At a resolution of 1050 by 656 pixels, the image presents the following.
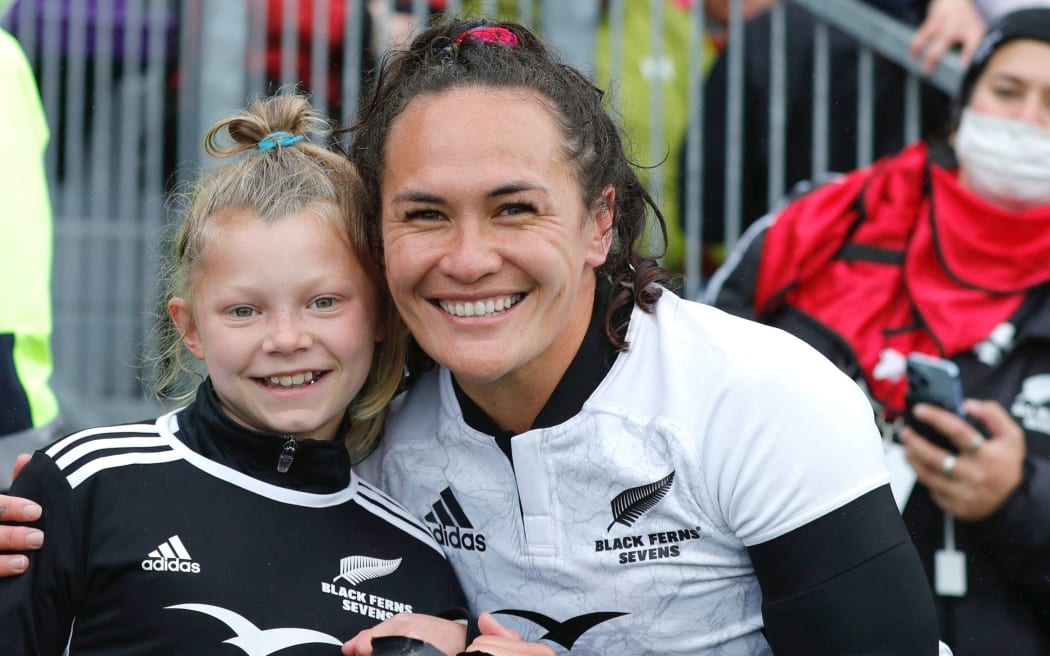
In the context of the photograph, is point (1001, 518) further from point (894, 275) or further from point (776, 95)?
point (776, 95)

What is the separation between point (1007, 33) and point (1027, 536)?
1.51 metres

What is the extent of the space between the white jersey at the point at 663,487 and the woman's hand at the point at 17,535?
813 millimetres

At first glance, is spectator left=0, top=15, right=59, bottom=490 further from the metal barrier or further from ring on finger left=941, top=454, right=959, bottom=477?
ring on finger left=941, top=454, right=959, bottom=477

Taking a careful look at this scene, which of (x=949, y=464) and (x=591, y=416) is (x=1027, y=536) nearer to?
(x=949, y=464)

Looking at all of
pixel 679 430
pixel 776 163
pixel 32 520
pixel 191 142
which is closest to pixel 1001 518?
pixel 679 430

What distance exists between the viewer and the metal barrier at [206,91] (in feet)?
16.9

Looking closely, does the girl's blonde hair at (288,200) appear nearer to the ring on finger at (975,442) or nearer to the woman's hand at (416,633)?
the woman's hand at (416,633)

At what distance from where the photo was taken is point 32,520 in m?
2.47

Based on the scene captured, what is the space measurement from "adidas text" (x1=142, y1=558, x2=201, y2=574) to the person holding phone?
1.90m

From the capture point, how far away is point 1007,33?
4.13 m

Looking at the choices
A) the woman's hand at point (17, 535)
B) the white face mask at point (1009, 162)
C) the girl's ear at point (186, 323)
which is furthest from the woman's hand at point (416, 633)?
the white face mask at point (1009, 162)

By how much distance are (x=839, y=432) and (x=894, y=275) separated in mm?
1493

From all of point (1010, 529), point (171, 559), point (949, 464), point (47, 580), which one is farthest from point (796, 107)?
point (47, 580)

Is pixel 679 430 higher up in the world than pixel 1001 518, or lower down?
higher up
